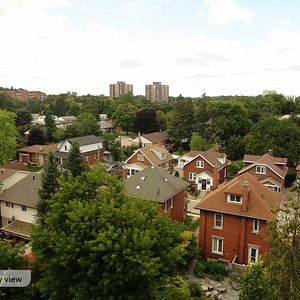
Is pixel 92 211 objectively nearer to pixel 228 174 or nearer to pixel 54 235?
pixel 54 235

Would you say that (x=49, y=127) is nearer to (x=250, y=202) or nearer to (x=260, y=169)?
(x=260, y=169)

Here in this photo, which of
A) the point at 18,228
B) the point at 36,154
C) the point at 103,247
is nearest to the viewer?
the point at 103,247

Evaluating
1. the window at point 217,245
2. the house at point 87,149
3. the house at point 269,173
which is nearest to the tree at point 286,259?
the window at point 217,245

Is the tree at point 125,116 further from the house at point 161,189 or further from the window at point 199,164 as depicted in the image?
the house at point 161,189

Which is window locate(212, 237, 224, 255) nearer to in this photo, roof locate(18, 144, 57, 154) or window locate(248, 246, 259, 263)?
→ window locate(248, 246, 259, 263)

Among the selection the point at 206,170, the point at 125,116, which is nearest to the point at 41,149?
the point at 206,170

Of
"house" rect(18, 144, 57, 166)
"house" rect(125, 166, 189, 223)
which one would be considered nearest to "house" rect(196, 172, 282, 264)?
"house" rect(125, 166, 189, 223)
